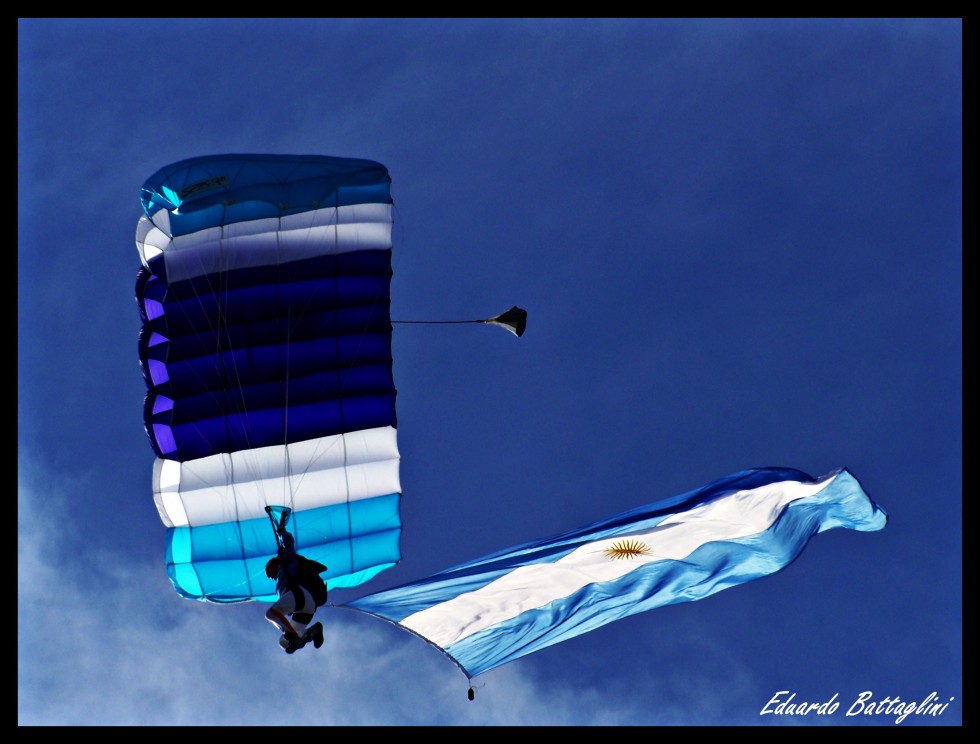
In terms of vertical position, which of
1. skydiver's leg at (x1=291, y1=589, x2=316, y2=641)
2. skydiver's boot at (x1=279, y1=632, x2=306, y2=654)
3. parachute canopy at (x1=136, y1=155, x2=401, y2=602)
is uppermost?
parachute canopy at (x1=136, y1=155, x2=401, y2=602)

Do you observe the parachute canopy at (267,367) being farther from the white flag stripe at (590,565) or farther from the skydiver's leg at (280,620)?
the skydiver's leg at (280,620)

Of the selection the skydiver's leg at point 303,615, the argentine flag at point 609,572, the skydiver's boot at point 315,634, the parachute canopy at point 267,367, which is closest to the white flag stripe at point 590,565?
the argentine flag at point 609,572

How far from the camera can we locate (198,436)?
15422 mm

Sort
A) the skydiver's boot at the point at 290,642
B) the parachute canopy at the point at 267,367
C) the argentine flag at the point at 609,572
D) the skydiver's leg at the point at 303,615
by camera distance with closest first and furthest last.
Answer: the skydiver's boot at the point at 290,642
the skydiver's leg at the point at 303,615
the argentine flag at the point at 609,572
the parachute canopy at the point at 267,367

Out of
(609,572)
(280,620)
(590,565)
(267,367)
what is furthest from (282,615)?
(609,572)

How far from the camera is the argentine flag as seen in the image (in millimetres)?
15250

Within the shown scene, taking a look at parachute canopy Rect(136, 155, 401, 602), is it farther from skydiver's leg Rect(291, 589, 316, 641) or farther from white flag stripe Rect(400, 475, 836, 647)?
skydiver's leg Rect(291, 589, 316, 641)

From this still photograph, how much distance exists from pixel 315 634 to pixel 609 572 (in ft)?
12.1

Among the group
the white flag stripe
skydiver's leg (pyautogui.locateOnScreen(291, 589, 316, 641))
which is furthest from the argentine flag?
skydiver's leg (pyautogui.locateOnScreen(291, 589, 316, 641))

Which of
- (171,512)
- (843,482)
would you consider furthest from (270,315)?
(843,482)

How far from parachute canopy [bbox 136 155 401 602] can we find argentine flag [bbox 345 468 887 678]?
36.0 inches

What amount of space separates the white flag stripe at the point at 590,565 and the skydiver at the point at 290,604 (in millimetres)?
1619

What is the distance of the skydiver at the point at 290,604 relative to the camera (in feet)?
45.9

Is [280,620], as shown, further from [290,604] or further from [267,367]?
[267,367]
